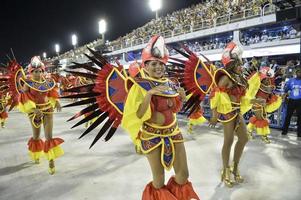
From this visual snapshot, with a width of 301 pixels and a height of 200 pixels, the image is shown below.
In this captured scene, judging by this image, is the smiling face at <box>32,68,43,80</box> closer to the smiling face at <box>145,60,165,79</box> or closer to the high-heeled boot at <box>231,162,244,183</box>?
the smiling face at <box>145,60,165,79</box>

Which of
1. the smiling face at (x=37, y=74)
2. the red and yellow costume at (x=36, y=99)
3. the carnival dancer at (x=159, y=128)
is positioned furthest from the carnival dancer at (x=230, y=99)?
the smiling face at (x=37, y=74)

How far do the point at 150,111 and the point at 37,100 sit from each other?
10.2 ft

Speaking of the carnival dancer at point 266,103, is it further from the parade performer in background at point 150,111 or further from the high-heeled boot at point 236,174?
the parade performer in background at point 150,111

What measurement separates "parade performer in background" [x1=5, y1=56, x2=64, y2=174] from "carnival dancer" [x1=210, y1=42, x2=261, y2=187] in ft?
8.84

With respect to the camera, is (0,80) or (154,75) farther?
(0,80)

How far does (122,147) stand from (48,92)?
2.16m

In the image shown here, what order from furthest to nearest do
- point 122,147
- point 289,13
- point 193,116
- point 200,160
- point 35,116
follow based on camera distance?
point 193,116
point 289,13
point 122,147
point 200,160
point 35,116

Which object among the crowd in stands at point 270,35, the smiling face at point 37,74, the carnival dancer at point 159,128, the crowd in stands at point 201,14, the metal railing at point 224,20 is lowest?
the carnival dancer at point 159,128

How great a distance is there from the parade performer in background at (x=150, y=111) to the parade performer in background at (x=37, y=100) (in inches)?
99.3

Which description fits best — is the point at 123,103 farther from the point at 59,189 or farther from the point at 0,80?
the point at 0,80

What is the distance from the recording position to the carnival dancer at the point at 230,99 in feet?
13.4

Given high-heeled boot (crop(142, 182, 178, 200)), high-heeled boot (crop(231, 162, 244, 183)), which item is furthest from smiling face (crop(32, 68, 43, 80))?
high-heeled boot (crop(231, 162, 244, 183))

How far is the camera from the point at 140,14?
46.7 meters

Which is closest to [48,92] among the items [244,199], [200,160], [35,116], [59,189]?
[35,116]
